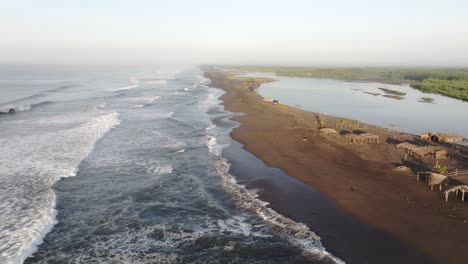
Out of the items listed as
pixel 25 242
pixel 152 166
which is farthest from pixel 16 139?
pixel 25 242

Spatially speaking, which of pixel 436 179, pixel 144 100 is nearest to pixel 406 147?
pixel 436 179

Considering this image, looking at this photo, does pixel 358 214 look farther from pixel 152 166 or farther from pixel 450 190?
pixel 152 166

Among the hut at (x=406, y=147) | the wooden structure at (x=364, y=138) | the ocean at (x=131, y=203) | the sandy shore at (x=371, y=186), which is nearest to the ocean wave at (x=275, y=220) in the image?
the ocean at (x=131, y=203)

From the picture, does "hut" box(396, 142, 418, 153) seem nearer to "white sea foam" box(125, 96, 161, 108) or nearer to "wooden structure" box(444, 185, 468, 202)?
"wooden structure" box(444, 185, 468, 202)

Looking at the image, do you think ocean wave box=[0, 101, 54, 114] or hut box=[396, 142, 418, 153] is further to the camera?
ocean wave box=[0, 101, 54, 114]

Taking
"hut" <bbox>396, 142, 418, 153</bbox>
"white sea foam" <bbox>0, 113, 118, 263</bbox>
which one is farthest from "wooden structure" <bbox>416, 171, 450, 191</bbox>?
"white sea foam" <bbox>0, 113, 118, 263</bbox>

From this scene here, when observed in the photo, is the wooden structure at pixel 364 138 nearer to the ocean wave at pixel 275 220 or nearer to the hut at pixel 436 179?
the hut at pixel 436 179
